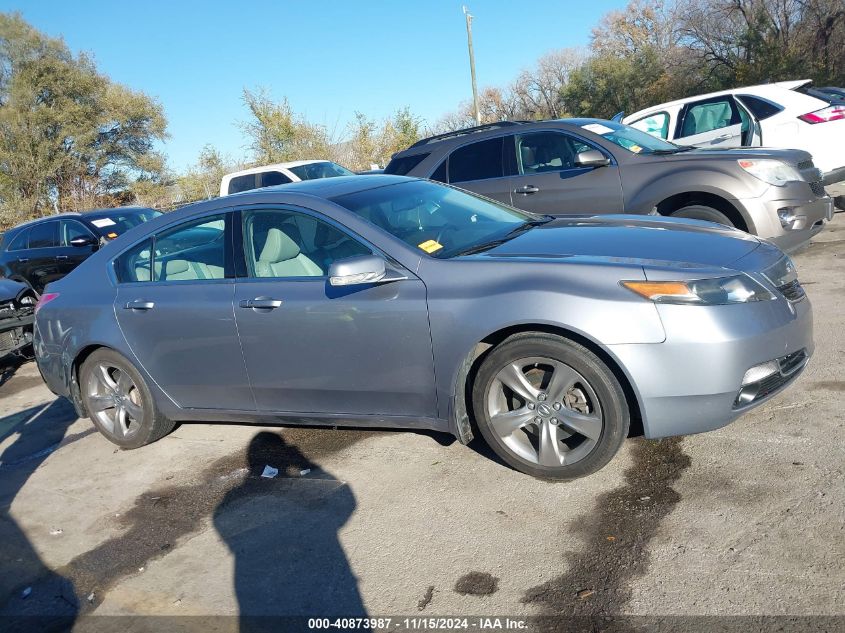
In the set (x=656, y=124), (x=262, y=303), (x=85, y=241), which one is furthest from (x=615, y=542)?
(x=85, y=241)

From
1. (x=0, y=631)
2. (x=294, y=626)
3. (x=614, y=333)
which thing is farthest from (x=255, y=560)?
(x=614, y=333)

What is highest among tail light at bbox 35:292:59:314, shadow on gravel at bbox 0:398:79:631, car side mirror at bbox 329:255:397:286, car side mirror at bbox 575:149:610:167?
car side mirror at bbox 575:149:610:167

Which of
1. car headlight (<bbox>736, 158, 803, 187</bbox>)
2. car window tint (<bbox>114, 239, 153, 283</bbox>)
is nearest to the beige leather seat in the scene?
car window tint (<bbox>114, 239, 153, 283</bbox>)

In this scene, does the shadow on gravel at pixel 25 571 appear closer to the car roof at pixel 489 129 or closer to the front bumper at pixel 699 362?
the front bumper at pixel 699 362

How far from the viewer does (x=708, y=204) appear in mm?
6605

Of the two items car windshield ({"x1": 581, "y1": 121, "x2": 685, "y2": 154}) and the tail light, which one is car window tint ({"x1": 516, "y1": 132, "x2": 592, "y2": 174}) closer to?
car windshield ({"x1": 581, "y1": 121, "x2": 685, "y2": 154})

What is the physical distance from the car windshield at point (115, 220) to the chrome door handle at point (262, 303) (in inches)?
328

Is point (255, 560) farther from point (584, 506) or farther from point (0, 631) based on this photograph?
point (584, 506)

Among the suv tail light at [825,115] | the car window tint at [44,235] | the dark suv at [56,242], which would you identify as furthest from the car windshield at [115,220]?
A: the suv tail light at [825,115]

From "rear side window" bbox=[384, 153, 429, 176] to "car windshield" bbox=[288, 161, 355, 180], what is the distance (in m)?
4.90

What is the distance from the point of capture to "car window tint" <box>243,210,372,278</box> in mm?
4098

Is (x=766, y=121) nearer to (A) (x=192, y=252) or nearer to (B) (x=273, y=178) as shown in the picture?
(B) (x=273, y=178)

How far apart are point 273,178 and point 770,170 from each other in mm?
9198

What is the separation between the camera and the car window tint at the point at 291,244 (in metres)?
4.10
